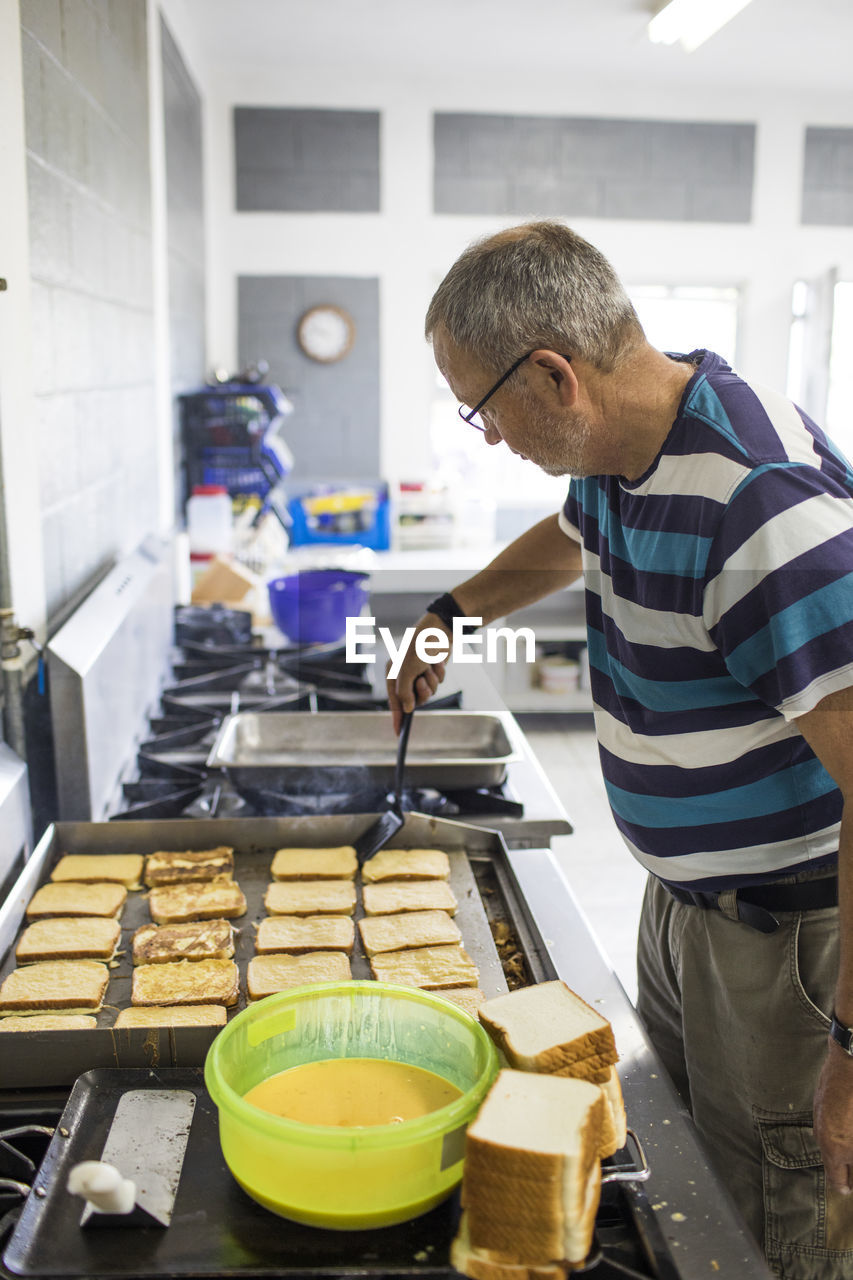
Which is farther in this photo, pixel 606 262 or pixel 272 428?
pixel 272 428

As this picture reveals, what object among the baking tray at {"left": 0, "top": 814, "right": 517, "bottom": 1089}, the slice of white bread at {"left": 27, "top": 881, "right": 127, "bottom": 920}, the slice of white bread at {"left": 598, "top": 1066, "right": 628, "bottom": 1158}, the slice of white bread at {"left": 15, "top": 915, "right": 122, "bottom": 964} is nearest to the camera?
the slice of white bread at {"left": 598, "top": 1066, "right": 628, "bottom": 1158}

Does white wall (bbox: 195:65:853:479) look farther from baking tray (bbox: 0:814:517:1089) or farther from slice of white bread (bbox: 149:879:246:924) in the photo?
slice of white bread (bbox: 149:879:246:924)

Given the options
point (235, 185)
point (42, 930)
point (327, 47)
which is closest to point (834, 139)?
point (327, 47)

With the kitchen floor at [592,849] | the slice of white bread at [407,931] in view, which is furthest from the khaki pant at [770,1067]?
the kitchen floor at [592,849]

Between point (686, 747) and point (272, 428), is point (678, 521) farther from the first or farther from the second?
point (272, 428)

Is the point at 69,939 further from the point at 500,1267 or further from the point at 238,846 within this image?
the point at 500,1267

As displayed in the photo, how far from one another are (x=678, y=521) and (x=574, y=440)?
0.16m

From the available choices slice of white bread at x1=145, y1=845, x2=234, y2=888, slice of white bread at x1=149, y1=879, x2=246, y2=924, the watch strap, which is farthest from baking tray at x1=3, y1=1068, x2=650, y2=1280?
the watch strap

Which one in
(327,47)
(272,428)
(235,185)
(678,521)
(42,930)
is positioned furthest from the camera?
(235,185)

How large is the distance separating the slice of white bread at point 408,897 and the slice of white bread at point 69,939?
1.17ft

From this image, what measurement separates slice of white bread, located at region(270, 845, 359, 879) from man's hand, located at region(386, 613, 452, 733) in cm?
24

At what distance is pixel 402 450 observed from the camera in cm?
564

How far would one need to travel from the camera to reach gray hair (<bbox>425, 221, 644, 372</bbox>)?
1145 mm

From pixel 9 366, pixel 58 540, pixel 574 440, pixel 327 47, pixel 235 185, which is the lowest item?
pixel 58 540
